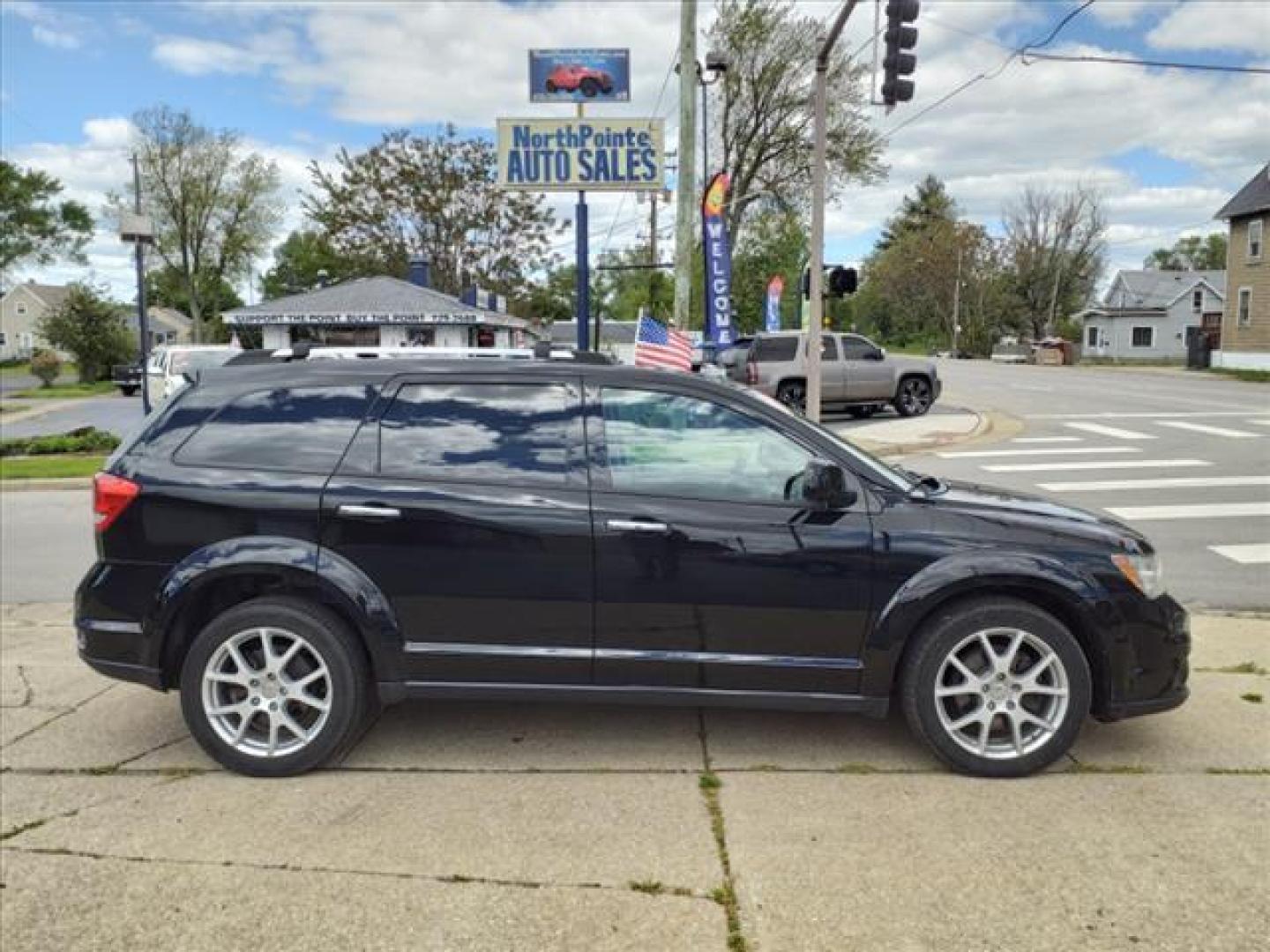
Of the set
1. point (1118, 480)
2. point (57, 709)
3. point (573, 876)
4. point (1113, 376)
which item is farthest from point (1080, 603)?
point (1113, 376)

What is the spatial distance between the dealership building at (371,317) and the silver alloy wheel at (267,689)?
94.7ft

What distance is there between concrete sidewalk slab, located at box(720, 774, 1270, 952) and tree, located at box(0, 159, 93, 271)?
62.0 metres

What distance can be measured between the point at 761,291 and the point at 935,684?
43.9m

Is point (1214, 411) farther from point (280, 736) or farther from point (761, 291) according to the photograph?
point (761, 291)

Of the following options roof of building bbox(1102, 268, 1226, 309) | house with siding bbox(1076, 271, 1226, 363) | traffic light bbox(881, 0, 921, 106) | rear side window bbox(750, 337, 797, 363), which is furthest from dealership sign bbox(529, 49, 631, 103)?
roof of building bbox(1102, 268, 1226, 309)

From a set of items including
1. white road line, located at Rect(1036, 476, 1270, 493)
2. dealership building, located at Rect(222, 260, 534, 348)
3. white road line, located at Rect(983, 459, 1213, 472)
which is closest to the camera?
white road line, located at Rect(1036, 476, 1270, 493)

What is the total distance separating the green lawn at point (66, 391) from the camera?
3912 cm

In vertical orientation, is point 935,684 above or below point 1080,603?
below

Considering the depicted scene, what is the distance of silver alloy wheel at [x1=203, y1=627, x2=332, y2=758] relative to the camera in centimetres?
373

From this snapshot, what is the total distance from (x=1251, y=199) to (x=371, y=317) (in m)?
36.0

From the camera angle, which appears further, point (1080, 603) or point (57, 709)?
point (57, 709)

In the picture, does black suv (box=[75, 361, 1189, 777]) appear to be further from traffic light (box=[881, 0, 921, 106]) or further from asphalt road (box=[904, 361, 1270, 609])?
traffic light (box=[881, 0, 921, 106])

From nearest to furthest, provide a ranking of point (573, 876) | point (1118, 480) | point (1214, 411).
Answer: point (573, 876)
point (1118, 480)
point (1214, 411)

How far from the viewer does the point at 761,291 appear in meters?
46.2
